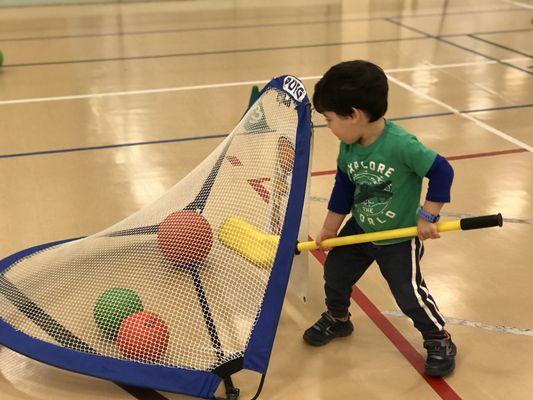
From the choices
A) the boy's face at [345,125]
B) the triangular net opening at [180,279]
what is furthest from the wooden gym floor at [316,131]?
the boy's face at [345,125]

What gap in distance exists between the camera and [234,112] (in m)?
5.32

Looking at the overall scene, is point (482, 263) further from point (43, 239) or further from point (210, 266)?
point (43, 239)

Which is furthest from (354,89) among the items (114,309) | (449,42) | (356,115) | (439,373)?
(449,42)

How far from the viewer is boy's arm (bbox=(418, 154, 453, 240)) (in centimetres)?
218

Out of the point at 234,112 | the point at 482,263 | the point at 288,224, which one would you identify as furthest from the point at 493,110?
the point at 288,224

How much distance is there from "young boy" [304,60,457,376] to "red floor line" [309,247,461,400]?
43 millimetres

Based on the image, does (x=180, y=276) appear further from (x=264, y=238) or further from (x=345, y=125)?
(x=345, y=125)

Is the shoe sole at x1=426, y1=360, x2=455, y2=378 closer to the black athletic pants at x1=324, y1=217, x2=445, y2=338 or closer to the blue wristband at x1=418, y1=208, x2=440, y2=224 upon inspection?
the black athletic pants at x1=324, y1=217, x2=445, y2=338

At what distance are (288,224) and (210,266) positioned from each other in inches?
14.5

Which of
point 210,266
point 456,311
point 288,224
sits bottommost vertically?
point 456,311

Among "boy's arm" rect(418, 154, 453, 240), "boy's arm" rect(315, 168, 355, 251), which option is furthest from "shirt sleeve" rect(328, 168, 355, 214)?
"boy's arm" rect(418, 154, 453, 240)

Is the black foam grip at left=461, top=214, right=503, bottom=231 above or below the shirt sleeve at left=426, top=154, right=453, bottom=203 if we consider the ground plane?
below

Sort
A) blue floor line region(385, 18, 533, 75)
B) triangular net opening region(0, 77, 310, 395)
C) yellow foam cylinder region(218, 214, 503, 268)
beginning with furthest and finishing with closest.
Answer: blue floor line region(385, 18, 533, 75) < triangular net opening region(0, 77, 310, 395) < yellow foam cylinder region(218, 214, 503, 268)

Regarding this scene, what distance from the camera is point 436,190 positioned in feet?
7.26
